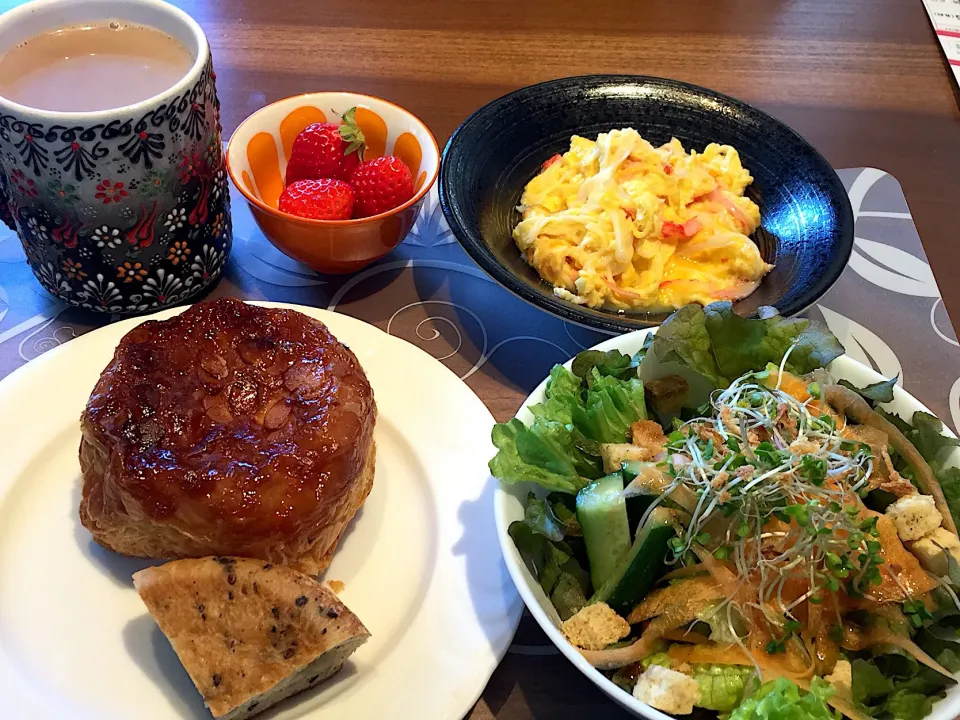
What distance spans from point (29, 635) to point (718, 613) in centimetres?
118

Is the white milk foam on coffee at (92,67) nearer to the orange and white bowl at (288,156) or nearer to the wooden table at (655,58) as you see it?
the orange and white bowl at (288,156)

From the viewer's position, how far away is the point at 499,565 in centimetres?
154

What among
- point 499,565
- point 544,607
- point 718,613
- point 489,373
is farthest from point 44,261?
point 718,613

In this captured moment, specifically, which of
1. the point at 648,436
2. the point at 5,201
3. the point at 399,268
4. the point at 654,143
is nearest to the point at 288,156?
the point at 399,268

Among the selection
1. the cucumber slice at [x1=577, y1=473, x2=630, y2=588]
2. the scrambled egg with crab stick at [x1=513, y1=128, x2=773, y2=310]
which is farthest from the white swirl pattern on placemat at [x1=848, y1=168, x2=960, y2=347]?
the cucumber slice at [x1=577, y1=473, x2=630, y2=588]

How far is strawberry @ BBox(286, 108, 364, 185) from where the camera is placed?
2098mm

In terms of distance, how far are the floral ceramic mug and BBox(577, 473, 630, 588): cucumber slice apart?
1.12 meters

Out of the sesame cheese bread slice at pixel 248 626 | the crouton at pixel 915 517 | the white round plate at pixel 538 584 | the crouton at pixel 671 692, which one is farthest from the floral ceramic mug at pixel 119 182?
the crouton at pixel 915 517

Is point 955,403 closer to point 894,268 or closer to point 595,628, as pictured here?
point 894,268

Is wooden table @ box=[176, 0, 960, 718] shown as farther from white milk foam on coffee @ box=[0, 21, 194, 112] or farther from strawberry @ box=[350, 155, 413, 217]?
white milk foam on coffee @ box=[0, 21, 194, 112]

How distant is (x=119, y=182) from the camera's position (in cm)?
167

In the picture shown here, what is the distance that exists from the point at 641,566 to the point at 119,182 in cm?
129

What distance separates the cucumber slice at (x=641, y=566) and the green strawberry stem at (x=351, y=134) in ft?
4.28

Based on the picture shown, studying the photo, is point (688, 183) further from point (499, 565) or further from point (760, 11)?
point (760, 11)
